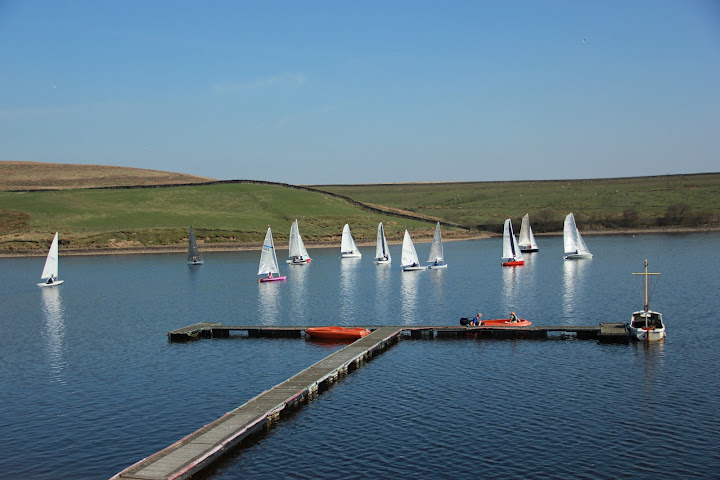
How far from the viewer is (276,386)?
4103 cm

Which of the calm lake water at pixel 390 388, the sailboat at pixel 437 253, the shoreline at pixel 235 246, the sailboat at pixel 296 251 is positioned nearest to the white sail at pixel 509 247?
the sailboat at pixel 437 253

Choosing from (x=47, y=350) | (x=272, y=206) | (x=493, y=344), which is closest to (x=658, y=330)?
(x=493, y=344)

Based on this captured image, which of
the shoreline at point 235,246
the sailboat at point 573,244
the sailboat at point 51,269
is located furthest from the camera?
the shoreline at point 235,246

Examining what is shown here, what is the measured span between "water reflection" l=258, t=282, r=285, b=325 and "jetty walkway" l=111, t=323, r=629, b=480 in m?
6.36

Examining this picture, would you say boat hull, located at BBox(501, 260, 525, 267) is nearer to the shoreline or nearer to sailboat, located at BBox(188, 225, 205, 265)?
sailboat, located at BBox(188, 225, 205, 265)

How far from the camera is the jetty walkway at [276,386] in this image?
29766mm

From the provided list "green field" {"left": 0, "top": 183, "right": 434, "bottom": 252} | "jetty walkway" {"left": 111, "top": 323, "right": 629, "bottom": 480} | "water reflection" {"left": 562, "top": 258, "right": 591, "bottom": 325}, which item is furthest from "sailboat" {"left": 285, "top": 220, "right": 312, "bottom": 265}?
"jetty walkway" {"left": 111, "top": 323, "right": 629, "bottom": 480}

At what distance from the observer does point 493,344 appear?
178ft

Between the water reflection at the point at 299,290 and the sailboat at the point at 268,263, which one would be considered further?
the sailboat at the point at 268,263

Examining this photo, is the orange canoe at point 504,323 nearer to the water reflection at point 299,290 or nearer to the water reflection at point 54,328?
the water reflection at point 299,290

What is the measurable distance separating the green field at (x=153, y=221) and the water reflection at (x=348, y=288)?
42142mm

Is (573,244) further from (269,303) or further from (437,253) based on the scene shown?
(269,303)

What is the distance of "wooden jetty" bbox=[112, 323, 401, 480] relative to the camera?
29188mm

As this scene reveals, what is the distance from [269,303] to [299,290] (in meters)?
11.1
